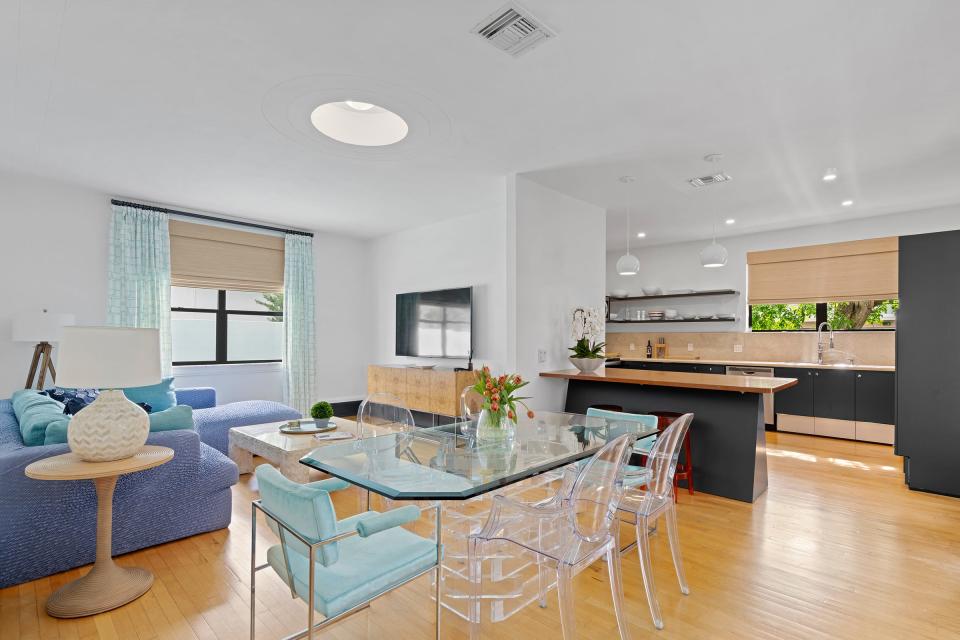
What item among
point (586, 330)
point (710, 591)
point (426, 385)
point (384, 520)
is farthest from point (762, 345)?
point (384, 520)

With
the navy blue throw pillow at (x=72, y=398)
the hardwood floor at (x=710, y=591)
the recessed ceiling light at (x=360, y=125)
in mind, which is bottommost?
the hardwood floor at (x=710, y=591)

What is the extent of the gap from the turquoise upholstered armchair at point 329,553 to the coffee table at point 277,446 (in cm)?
137

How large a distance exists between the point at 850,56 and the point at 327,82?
9.33 feet

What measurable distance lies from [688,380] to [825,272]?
12.0 ft

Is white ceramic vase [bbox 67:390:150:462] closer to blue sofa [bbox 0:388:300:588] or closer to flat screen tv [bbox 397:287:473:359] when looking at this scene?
blue sofa [bbox 0:388:300:588]

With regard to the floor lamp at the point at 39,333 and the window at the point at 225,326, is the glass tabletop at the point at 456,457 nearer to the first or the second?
the floor lamp at the point at 39,333

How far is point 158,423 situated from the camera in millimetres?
2824

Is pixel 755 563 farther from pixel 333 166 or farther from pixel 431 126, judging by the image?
pixel 333 166

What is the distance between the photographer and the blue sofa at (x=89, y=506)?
234 cm

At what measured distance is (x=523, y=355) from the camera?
173 inches

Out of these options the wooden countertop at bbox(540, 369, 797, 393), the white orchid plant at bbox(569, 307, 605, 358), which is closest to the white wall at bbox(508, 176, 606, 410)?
the white orchid plant at bbox(569, 307, 605, 358)

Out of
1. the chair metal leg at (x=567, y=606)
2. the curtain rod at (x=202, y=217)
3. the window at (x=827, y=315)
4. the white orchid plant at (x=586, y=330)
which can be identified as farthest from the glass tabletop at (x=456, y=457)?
the window at (x=827, y=315)

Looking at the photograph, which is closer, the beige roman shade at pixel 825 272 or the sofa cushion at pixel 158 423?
the sofa cushion at pixel 158 423

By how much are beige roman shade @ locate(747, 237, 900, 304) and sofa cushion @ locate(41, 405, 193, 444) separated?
22.3 ft
